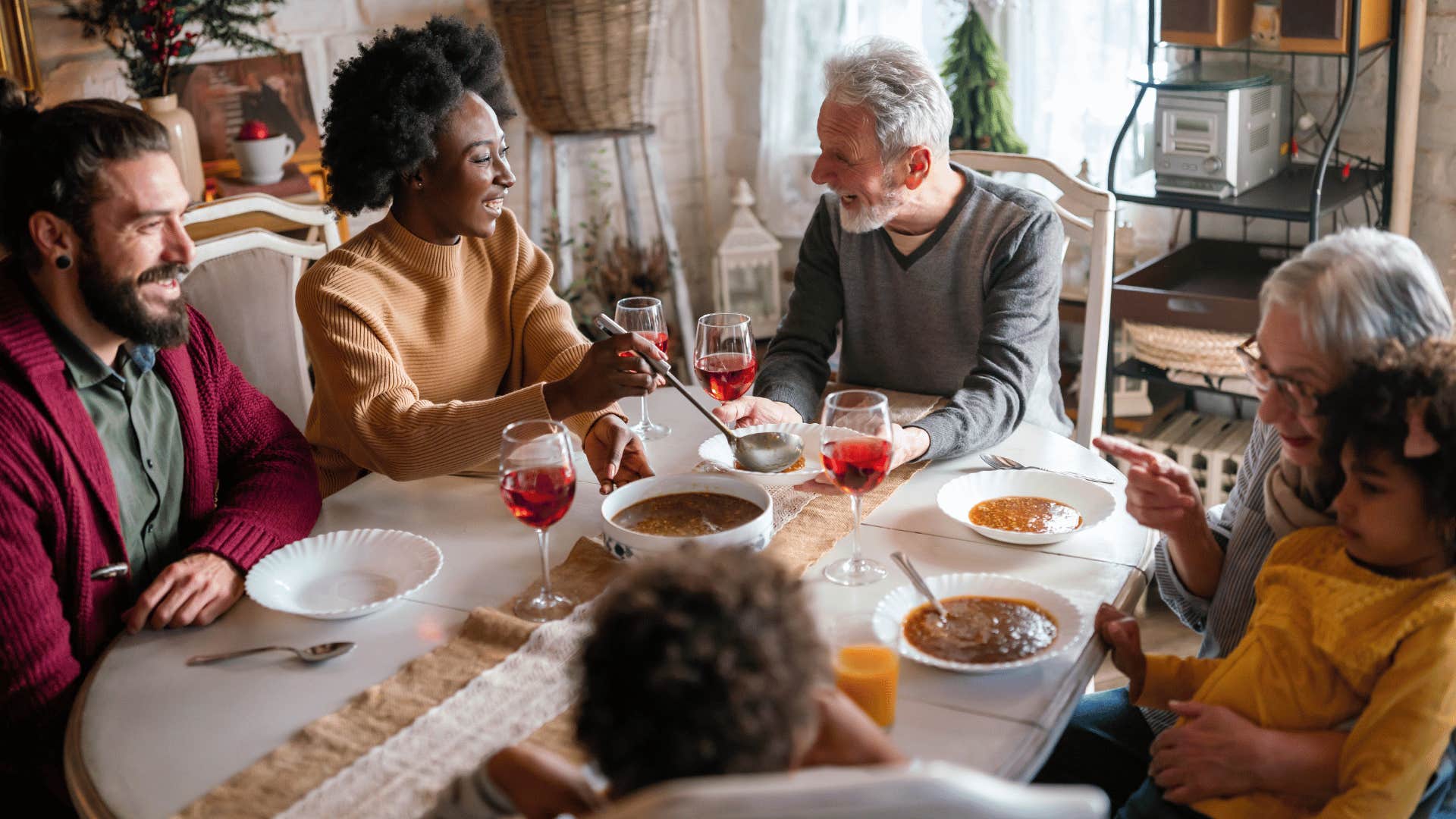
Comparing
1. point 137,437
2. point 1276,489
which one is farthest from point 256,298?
point 1276,489

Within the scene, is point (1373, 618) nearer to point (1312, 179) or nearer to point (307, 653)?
point (307, 653)

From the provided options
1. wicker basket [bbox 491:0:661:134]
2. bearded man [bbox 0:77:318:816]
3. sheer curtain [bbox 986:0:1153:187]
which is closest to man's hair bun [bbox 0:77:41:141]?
bearded man [bbox 0:77:318:816]

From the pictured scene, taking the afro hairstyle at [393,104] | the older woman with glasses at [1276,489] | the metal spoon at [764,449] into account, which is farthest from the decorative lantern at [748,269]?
the older woman with glasses at [1276,489]

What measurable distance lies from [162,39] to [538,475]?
6.82 feet

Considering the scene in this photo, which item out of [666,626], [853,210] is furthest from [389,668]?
[853,210]

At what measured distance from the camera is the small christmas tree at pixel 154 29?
2.86 metres

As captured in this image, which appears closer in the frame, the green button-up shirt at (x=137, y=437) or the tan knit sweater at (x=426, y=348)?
the green button-up shirt at (x=137, y=437)

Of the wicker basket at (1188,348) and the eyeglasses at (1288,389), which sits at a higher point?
the eyeglasses at (1288,389)

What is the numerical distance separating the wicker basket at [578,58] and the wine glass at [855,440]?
90.8 inches

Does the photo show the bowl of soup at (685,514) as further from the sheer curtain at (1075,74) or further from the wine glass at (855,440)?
the sheer curtain at (1075,74)

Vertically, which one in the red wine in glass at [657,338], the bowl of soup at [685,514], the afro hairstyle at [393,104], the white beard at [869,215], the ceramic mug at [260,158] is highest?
the afro hairstyle at [393,104]

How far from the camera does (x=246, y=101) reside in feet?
10.8

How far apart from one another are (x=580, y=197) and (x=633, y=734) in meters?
3.45

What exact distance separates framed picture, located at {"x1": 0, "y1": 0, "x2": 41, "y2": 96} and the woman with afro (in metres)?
1.31
